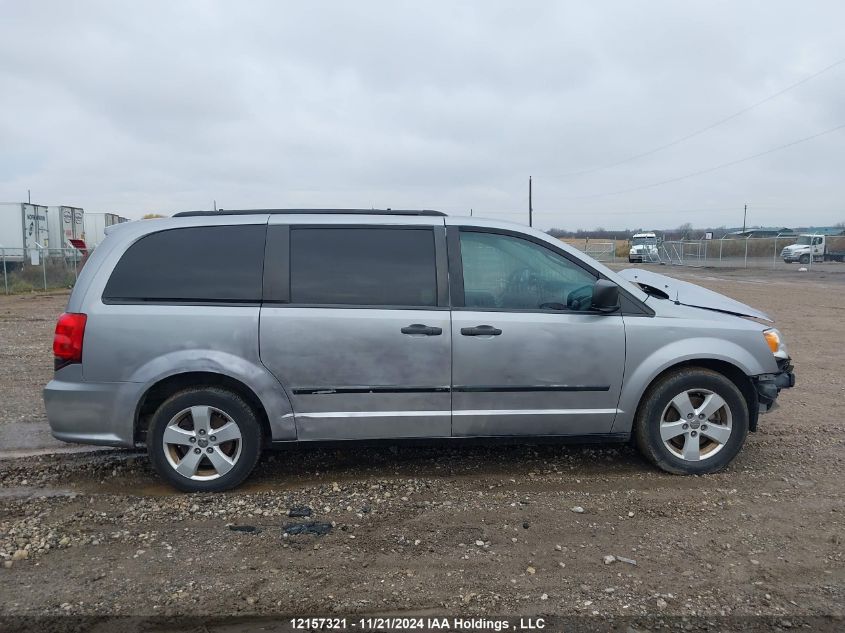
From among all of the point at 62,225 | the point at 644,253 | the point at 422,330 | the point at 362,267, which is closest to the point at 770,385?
the point at 422,330

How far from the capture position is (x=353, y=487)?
171 inches

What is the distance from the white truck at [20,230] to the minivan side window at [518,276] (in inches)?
906

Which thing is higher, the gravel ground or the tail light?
the tail light

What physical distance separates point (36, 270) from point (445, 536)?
23237 mm

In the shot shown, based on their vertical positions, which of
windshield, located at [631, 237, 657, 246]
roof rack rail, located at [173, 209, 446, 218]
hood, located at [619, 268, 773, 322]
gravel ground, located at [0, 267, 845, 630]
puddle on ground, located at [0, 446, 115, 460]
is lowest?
gravel ground, located at [0, 267, 845, 630]

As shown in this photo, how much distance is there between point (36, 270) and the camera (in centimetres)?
2233

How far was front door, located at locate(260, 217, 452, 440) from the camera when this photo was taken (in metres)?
4.19

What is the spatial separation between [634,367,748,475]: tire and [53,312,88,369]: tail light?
148 inches

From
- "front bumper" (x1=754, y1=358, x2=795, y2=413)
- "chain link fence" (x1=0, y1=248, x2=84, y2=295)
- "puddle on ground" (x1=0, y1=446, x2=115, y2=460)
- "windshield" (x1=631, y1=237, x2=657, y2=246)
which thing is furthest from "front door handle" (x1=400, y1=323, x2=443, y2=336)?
"windshield" (x1=631, y1=237, x2=657, y2=246)

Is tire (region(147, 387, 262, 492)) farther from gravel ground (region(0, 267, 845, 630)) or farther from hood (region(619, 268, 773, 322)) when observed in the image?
hood (region(619, 268, 773, 322))

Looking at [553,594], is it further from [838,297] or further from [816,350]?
[838,297]

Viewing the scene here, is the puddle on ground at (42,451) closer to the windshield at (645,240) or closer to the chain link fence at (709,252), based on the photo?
the chain link fence at (709,252)

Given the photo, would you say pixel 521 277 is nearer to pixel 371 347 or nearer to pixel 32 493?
pixel 371 347

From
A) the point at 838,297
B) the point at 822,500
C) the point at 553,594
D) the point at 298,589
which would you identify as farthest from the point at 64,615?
the point at 838,297
